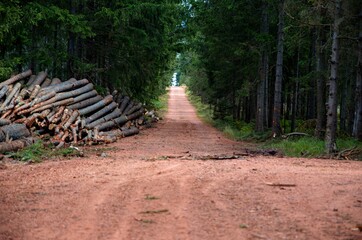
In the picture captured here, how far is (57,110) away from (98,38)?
8715 mm

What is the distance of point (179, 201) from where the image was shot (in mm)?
6660

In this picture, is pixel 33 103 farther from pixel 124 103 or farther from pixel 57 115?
pixel 124 103

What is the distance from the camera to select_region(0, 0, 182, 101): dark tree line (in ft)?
57.9

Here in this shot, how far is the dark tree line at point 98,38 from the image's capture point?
17656 millimetres

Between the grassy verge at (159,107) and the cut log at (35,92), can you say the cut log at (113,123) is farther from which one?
the grassy verge at (159,107)

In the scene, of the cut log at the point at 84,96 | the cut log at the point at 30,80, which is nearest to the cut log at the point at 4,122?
the cut log at the point at 30,80

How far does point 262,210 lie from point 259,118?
15.9 meters

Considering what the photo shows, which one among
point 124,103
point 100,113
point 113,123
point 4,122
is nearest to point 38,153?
point 4,122

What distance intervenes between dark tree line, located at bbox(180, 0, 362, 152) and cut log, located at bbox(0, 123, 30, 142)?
33.2ft

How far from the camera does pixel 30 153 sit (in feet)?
39.0

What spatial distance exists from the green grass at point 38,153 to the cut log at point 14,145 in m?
0.18

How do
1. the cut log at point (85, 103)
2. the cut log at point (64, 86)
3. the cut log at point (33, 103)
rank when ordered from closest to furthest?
the cut log at point (33, 103)
the cut log at point (64, 86)
the cut log at point (85, 103)

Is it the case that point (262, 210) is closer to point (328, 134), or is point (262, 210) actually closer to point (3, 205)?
point (3, 205)

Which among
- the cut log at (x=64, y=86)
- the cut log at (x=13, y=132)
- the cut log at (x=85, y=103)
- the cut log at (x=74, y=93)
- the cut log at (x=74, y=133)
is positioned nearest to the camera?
the cut log at (x=13, y=132)
